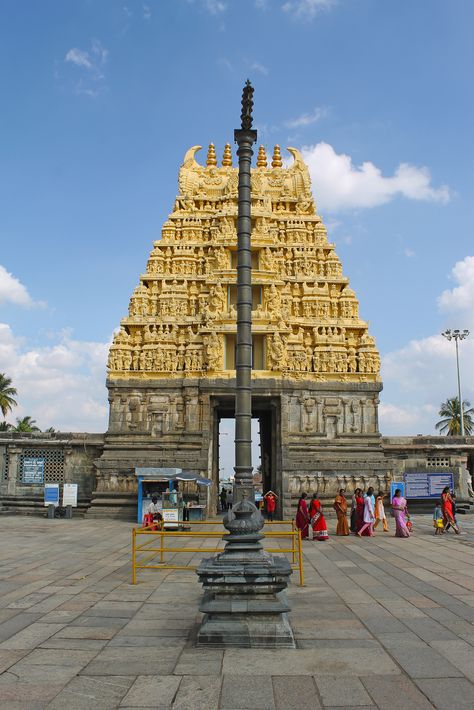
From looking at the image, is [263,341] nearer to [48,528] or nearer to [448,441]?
[448,441]

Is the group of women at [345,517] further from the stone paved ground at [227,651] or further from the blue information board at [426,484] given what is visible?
the blue information board at [426,484]

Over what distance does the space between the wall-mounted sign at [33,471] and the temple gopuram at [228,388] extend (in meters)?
0.08

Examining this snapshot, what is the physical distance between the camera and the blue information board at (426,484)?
83.9ft

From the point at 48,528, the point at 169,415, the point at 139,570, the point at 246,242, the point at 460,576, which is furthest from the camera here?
the point at 169,415

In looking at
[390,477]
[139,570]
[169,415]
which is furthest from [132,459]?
[139,570]

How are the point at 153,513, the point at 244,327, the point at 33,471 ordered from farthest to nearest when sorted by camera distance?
the point at 33,471, the point at 153,513, the point at 244,327

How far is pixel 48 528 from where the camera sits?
20891 millimetres

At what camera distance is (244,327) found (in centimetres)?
927

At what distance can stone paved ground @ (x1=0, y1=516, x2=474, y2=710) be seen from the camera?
5559mm

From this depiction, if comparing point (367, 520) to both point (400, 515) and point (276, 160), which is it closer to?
point (400, 515)

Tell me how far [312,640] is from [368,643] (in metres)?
0.65

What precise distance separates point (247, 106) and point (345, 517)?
1318cm

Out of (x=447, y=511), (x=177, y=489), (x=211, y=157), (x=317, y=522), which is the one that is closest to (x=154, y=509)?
(x=177, y=489)

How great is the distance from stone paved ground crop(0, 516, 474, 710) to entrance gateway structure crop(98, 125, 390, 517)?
38.2 feet
